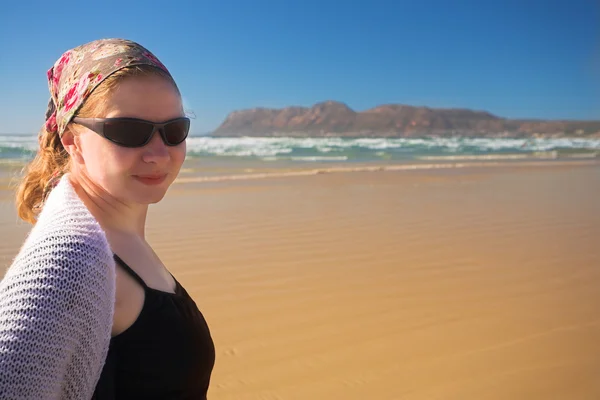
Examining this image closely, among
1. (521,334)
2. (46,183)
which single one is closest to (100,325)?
(46,183)

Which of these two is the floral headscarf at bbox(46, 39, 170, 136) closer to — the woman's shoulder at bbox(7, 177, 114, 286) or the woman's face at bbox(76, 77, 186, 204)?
the woman's face at bbox(76, 77, 186, 204)

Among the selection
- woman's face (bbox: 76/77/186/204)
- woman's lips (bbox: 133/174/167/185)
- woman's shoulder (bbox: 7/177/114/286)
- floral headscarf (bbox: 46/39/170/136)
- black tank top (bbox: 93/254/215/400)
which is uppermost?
floral headscarf (bbox: 46/39/170/136)

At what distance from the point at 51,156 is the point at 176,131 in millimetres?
416

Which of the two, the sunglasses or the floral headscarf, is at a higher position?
the floral headscarf

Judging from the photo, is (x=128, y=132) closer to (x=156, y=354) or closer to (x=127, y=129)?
(x=127, y=129)

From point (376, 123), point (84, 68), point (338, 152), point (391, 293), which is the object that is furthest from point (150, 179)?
point (376, 123)

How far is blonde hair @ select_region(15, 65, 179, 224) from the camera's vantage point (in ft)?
4.22

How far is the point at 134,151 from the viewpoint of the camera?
135 cm

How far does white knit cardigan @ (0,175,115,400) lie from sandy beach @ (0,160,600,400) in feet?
6.80

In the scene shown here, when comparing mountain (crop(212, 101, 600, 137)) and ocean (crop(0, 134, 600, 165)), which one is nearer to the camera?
ocean (crop(0, 134, 600, 165))

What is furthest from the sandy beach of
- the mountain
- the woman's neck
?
the mountain

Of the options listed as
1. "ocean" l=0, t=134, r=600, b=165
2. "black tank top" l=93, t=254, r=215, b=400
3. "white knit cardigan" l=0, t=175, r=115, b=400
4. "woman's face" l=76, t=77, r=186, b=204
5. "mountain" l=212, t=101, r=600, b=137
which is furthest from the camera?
"mountain" l=212, t=101, r=600, b=137

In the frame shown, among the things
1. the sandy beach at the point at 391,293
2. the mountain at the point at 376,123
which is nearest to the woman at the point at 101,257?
the sandy beach at the point at 391,293

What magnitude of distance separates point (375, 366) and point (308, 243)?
303cm
